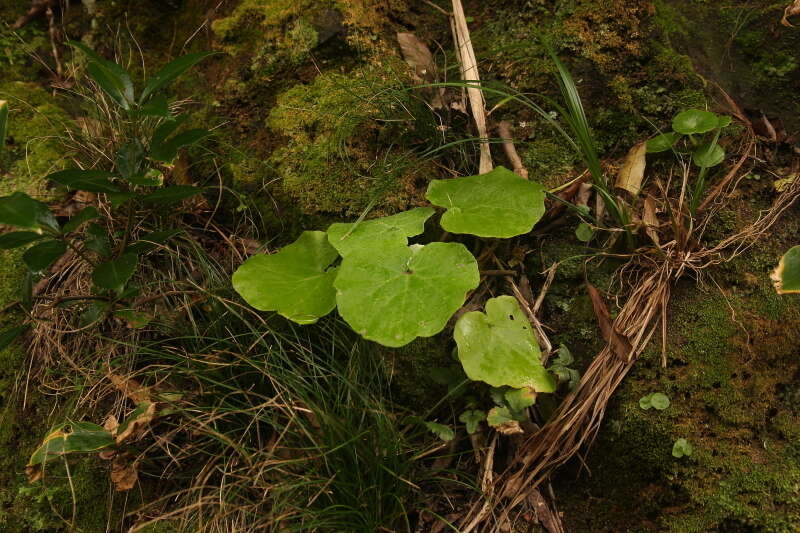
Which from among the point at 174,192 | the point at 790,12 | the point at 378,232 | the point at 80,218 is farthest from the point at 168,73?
the point at 790,12

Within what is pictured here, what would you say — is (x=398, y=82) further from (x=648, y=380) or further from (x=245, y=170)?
(x=648, y=380)

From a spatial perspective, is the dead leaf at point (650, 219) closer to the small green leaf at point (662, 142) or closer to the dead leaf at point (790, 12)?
the small green leaf at point (662, 142)

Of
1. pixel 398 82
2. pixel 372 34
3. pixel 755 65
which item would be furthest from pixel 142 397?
pixel 755 65

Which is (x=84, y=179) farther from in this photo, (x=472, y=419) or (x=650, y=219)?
(x=650, y=219)

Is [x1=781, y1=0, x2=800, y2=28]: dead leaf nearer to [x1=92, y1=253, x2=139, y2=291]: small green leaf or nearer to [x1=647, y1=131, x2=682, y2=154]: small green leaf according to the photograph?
[x1=647, y1=131, x2=682, y2=154]: small green leaf

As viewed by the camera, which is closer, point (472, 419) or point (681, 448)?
point (681, 448)

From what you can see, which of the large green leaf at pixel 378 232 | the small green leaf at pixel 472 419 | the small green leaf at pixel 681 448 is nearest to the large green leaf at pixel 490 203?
the large green leaf at pixel 378 232

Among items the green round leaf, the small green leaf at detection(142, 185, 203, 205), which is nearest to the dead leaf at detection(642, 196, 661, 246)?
the green round leaf
